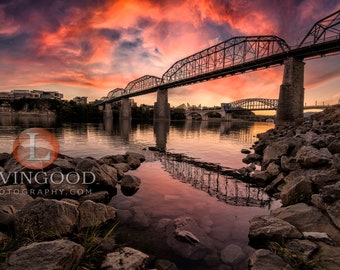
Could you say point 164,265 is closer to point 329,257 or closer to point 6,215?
point 329,257

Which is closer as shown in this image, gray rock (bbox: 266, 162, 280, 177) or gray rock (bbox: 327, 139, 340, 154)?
gray rock (bbox: 327, 139, 340, 154)

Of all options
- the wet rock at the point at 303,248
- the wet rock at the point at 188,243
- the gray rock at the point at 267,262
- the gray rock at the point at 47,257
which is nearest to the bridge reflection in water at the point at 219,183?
the wet rock at the point at 188,243

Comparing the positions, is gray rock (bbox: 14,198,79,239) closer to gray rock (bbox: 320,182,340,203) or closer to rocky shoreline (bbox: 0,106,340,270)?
rocky shoreline (bbox: 0,106,340,270)

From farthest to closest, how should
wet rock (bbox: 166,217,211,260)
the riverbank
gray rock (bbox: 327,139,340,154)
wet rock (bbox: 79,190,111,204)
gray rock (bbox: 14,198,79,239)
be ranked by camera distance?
gray rock (bbox: 327,139,340,154) → wet rock (bbox: 79,190,111,204) → wet rock (bbox: 166,217,211,260) → gray rock (bbox: 14,198,79,239) → the riverbank

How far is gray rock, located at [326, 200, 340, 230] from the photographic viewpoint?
627cm

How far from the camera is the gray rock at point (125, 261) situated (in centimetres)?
505

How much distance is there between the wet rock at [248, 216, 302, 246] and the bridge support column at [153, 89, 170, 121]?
11865 cm

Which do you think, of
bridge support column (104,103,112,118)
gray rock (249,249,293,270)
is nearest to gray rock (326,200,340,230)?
gray rock (249,249,293,270)

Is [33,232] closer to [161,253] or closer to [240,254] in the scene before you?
[161,253]

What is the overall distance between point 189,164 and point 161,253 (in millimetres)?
14016

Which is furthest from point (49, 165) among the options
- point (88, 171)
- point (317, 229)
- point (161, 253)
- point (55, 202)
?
point (317, 229)

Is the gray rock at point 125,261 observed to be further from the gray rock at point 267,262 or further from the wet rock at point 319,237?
the wet rock at point 319,237

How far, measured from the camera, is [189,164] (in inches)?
797

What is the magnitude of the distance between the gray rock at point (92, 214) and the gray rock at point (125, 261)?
6.46ft
